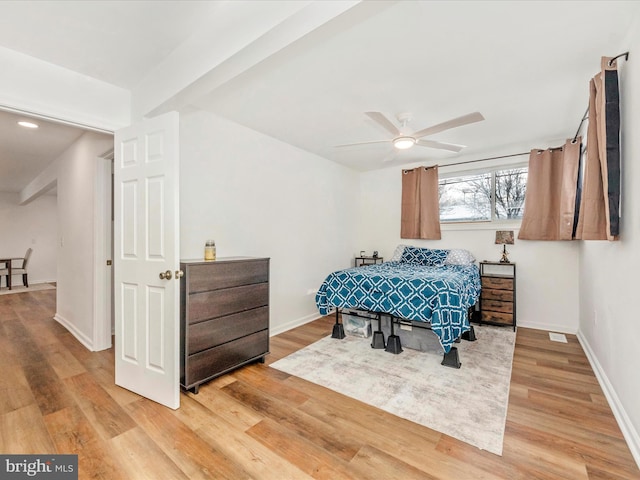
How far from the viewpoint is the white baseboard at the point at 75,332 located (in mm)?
3383

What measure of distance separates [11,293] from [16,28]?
23.4 feet

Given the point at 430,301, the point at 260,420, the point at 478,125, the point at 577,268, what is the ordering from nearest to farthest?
the point at 260,420, the point at 430,301, the point at 478,125, the point at 577,268

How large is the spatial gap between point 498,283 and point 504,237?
0.71 meters

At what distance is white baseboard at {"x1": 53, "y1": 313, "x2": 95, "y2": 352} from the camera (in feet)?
11.1

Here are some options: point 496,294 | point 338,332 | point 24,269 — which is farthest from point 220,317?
point 24,269

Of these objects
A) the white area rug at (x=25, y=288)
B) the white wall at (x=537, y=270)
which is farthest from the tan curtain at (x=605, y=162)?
the white area rug at (x=25, y=288)

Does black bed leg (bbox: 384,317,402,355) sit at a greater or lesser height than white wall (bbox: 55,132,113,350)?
lesser

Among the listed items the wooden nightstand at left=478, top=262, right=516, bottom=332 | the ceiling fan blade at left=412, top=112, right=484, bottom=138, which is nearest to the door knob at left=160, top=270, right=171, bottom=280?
the ceiling fan blade at left=412, top=112, right=484, bottom=138

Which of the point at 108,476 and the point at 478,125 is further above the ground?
the point at 478,125

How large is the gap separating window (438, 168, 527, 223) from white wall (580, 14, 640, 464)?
2007 mm

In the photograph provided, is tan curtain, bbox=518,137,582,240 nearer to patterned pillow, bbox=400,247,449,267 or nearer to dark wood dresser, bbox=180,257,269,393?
patterned pillow, bbox=400,247,449,267

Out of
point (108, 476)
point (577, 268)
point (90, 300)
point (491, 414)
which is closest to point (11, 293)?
point (90, 300)

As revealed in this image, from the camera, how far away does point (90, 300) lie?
3422 millimetres

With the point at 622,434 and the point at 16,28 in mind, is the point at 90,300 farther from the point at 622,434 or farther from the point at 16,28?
the point at 622,434
